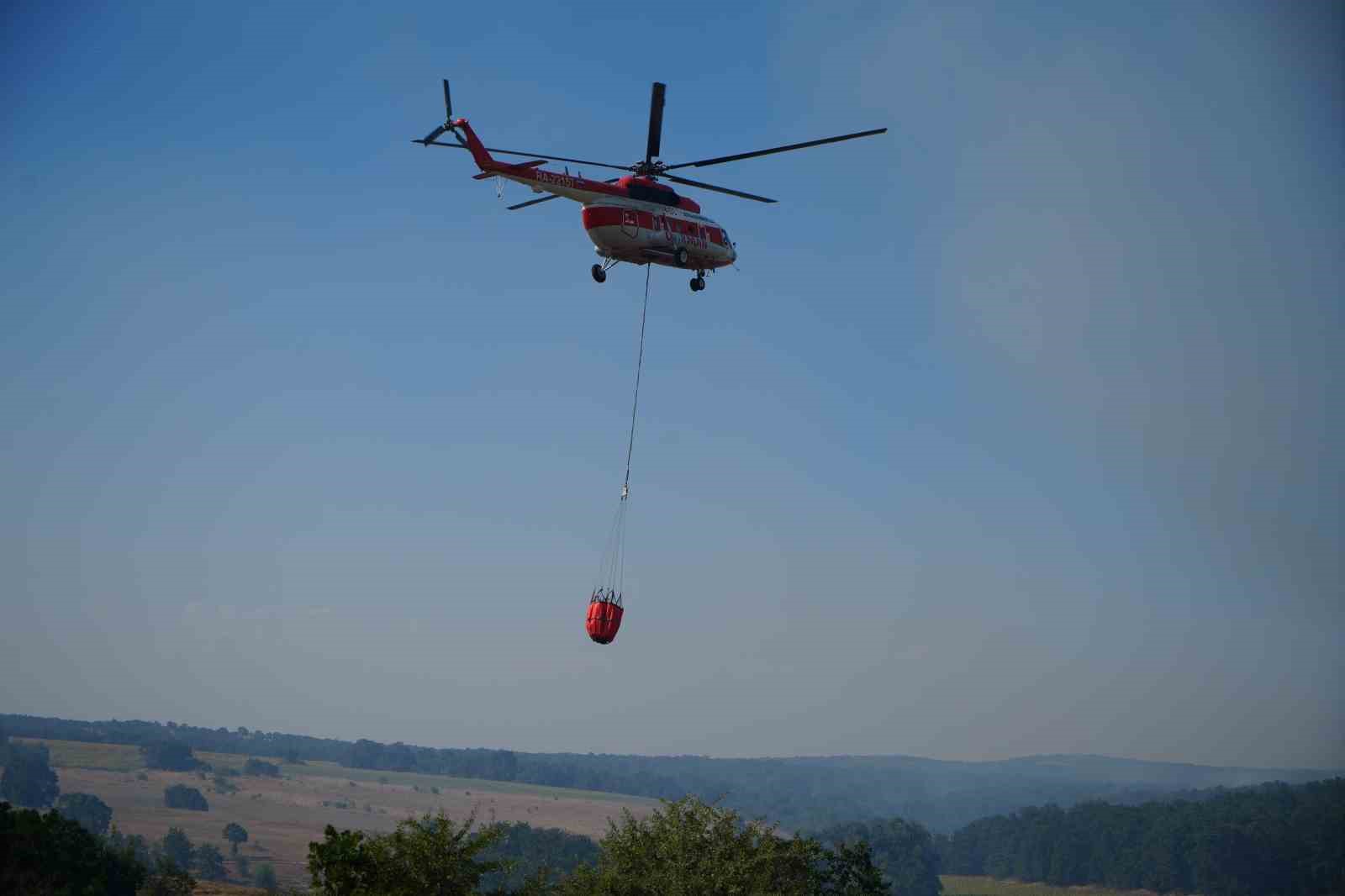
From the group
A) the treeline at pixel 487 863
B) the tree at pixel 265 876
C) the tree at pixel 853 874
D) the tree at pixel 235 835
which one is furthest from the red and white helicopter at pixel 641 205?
the tree at pixel 235 835

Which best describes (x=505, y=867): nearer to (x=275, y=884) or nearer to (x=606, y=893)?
(x=606, y=893)

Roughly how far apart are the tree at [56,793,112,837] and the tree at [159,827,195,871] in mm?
13135

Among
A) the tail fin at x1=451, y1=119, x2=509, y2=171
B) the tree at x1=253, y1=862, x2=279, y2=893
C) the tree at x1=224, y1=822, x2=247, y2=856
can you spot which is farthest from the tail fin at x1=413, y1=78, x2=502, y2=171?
the tree at x1=224, y1=822, x2=247, y2=856

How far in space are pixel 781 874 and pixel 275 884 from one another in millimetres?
118735

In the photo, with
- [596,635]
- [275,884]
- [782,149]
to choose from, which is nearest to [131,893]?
[596,635]

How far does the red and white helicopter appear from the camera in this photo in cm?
3838

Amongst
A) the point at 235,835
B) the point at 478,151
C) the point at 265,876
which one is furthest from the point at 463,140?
the point at 235,835

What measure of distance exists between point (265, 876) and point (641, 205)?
140 metres

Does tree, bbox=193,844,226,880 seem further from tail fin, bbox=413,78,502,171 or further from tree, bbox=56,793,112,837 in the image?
tail fin, bbox=413,78,502,171

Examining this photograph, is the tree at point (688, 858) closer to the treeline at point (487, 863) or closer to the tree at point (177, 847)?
the treeline at point (487, 863)

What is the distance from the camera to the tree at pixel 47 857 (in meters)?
48.1

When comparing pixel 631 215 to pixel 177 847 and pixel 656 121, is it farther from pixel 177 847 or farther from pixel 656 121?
pixel 177 847

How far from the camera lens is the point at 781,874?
46.1 metres

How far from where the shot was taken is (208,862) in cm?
16100
